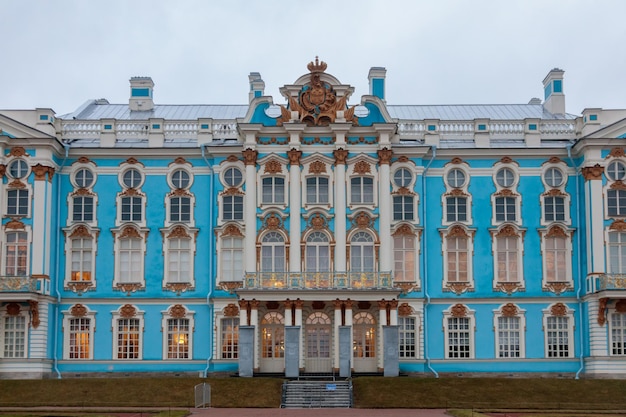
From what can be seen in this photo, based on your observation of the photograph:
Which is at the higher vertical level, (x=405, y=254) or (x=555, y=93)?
(x=555, y=93)

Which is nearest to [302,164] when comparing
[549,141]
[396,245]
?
[396,245]

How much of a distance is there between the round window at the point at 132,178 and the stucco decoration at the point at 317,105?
7910mm

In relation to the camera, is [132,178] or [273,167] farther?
[132,178]

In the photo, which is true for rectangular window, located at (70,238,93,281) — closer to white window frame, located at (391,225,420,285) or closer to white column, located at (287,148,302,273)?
white column, located at (287,148,302,273)

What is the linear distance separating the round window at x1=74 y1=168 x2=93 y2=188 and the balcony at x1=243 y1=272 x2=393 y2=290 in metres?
9.94

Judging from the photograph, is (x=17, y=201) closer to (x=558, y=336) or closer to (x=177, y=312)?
(x=177, y=312)

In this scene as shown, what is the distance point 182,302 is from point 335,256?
8.23 metres

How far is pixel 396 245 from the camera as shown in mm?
51938

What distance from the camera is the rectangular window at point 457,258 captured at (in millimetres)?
51906

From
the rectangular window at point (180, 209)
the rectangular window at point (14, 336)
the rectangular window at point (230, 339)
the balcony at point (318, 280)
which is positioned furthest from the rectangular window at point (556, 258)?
the rectangular window at point (14, 336)

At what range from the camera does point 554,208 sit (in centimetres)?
5219

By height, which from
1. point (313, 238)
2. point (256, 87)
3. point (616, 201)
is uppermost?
point (256, 87)

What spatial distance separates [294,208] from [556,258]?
13824 millimetres

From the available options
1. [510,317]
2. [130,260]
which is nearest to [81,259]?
[130,260]
